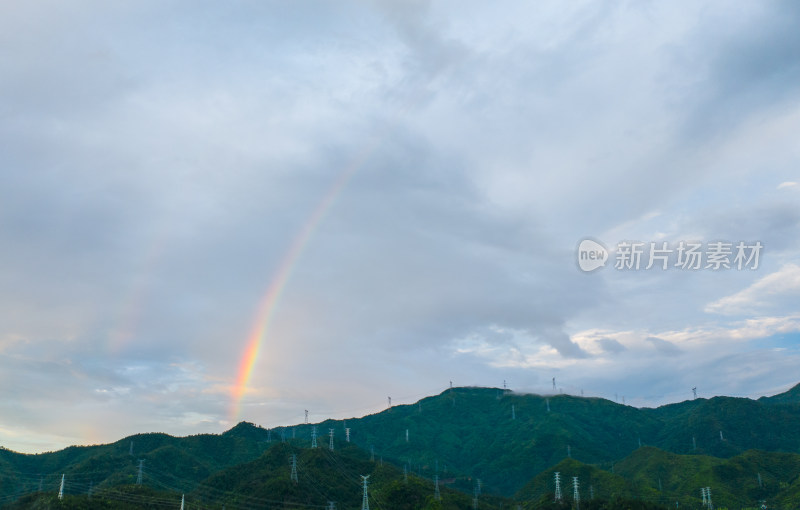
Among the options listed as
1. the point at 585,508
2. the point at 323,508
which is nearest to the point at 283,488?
the point at 323,508

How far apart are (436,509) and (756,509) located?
115 metres

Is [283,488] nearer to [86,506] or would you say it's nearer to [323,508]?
[323,508]

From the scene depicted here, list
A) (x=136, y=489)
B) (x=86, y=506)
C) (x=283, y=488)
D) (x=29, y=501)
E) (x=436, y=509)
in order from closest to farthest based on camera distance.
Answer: (x=86, y=506), (x=29, y=501), (x=136, y=489), (x=436, y=509), (x=283, y=488)

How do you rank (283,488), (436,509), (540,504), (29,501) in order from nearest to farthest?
(29,501), (436,509), (540,504), (283,488)

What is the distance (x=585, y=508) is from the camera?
157 meters

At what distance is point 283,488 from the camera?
192 meters

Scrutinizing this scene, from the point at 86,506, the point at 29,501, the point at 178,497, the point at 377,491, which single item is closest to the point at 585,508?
the point at 377,491

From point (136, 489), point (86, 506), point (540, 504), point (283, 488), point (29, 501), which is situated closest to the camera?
point (86, 506)

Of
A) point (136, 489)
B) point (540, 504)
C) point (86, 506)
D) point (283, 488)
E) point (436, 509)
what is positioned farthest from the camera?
→ point (283, 488)

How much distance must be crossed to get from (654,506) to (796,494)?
6888 cm

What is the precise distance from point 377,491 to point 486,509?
36.8 m

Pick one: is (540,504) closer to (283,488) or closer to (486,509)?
(486,509)

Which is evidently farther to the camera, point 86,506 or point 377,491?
point 377,491

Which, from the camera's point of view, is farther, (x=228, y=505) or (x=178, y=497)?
(x=228, y=505)
